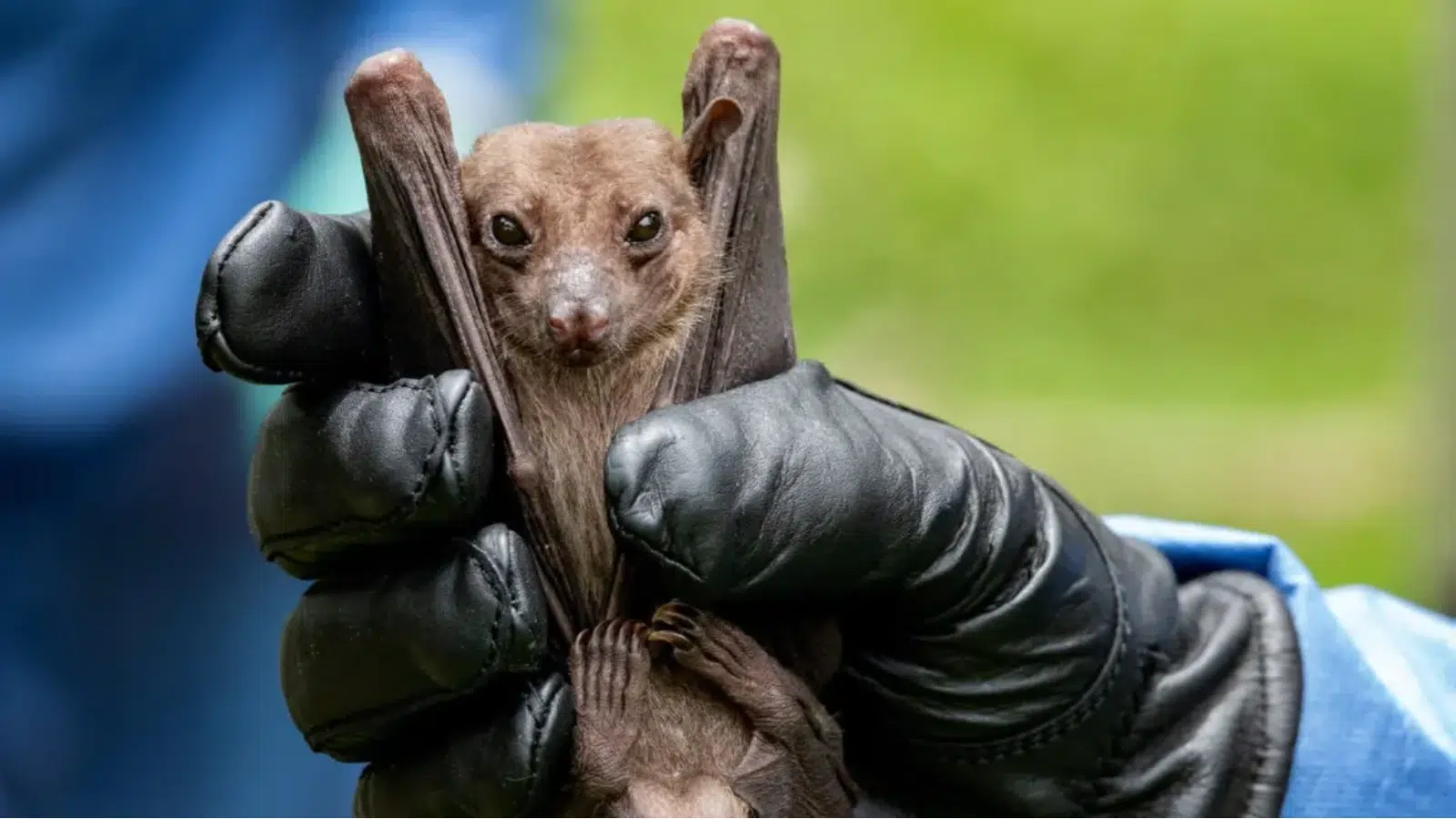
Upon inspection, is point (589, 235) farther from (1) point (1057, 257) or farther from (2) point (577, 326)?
(1) point (1057, 257)

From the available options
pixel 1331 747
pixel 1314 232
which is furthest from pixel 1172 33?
pixel 1331 747

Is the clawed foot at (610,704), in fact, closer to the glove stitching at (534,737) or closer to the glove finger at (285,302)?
the glove stitching at (534,737)

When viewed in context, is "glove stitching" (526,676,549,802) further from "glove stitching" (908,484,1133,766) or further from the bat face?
"glove stitching" (908,484,1133,766)

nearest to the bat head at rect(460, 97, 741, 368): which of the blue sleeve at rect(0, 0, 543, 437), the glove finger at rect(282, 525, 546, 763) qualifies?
the glove finger at rect(282, 525, 546, 763)

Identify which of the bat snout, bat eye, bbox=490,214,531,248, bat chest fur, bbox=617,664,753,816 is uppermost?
bat eye, bbox=490,214,531,248

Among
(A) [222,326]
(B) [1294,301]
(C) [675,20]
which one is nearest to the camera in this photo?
(A) [222,326]

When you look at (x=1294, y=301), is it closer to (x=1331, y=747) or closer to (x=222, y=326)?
(x=1331, y=747)
